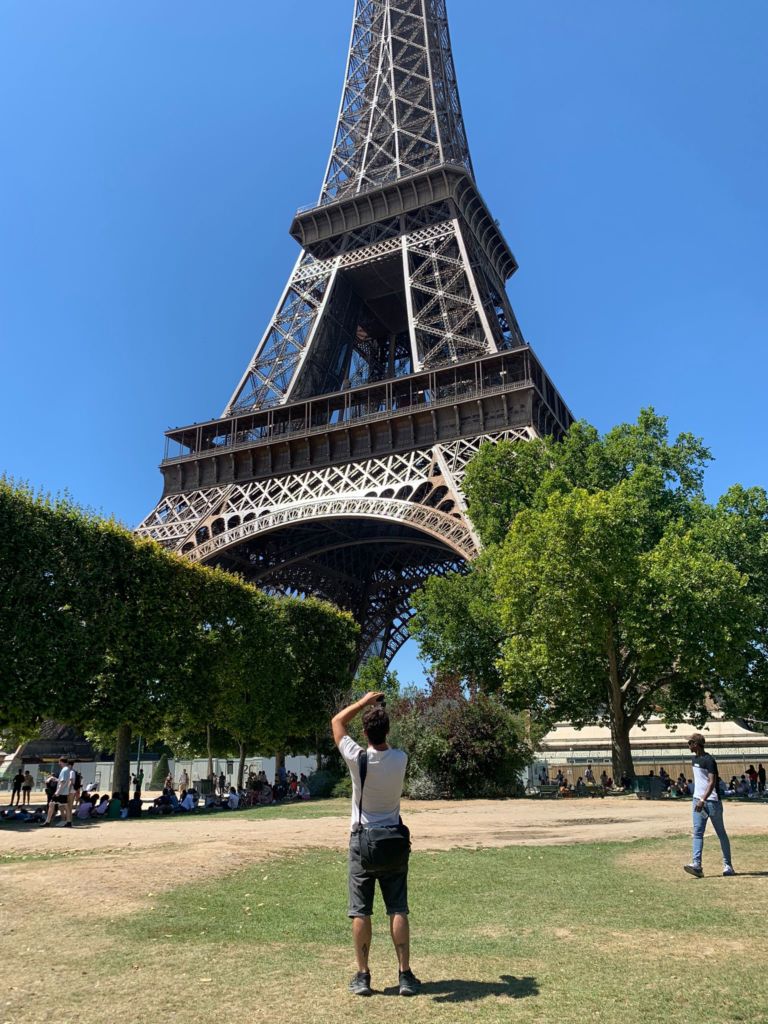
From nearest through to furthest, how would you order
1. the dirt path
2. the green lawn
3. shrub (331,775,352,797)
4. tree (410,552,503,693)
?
the green lawn
the dirt path
shrub (331,775,352,797)
tree (410,552,503,693)

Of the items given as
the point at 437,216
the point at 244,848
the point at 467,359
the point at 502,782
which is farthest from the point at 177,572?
the point at 437,216

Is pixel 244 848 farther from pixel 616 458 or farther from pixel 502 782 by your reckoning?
pixel 616 458

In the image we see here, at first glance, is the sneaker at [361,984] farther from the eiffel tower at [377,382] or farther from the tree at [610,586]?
the eiffel tower at [377,382]

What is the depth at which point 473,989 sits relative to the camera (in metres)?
4.60

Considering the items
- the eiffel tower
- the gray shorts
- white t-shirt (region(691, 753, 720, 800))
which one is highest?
the eiffel tower

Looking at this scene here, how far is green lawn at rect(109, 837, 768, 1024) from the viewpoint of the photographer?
14.1 ft

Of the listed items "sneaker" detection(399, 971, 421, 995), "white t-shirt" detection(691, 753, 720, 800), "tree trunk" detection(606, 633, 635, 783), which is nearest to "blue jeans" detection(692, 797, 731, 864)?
"white t-shirt" detection(691, 753, 720, 800)

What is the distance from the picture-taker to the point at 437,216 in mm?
46094

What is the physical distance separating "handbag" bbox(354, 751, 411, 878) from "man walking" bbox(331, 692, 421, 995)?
0.02 metres

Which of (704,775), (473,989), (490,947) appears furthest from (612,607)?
(473,989)

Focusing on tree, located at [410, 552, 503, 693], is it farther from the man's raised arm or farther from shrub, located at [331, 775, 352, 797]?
the man's raised arm

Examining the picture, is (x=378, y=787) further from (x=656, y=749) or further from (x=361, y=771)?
(x=656, y=749)

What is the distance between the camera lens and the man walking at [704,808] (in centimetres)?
843

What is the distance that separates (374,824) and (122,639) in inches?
792
